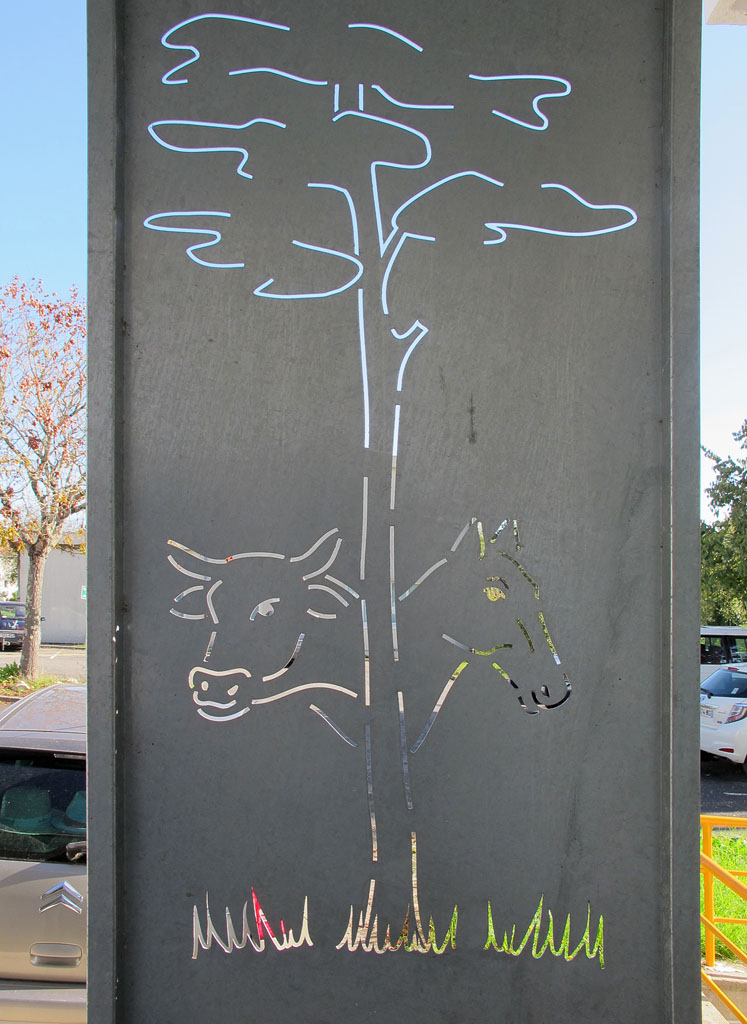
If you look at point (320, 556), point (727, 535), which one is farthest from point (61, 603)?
point (320, 556)

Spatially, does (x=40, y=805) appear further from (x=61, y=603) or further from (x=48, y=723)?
(x=61, y=603)

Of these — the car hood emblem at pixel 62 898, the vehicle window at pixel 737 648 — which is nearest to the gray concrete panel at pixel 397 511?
the car hood emblem at pixel 62 898

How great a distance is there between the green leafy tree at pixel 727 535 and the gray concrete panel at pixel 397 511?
1813 cm

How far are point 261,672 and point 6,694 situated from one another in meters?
14.6

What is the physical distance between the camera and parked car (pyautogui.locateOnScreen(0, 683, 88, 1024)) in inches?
145

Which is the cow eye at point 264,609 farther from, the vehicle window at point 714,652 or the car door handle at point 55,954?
the vehicle window at point 714,652

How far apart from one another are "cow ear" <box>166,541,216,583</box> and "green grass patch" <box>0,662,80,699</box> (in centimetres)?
1363

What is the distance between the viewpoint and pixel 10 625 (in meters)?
25.1

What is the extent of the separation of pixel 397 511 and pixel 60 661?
23449 mm

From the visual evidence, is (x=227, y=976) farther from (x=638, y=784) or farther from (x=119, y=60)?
(x=119, y=60)

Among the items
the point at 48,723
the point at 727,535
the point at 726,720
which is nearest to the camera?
the point at 48,723

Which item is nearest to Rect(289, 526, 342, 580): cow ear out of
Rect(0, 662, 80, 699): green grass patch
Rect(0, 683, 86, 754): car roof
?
Rect(0, 683, 86, 754): car roof

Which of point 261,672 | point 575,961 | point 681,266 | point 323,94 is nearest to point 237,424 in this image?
point 261,672

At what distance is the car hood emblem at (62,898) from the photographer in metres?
3.73
